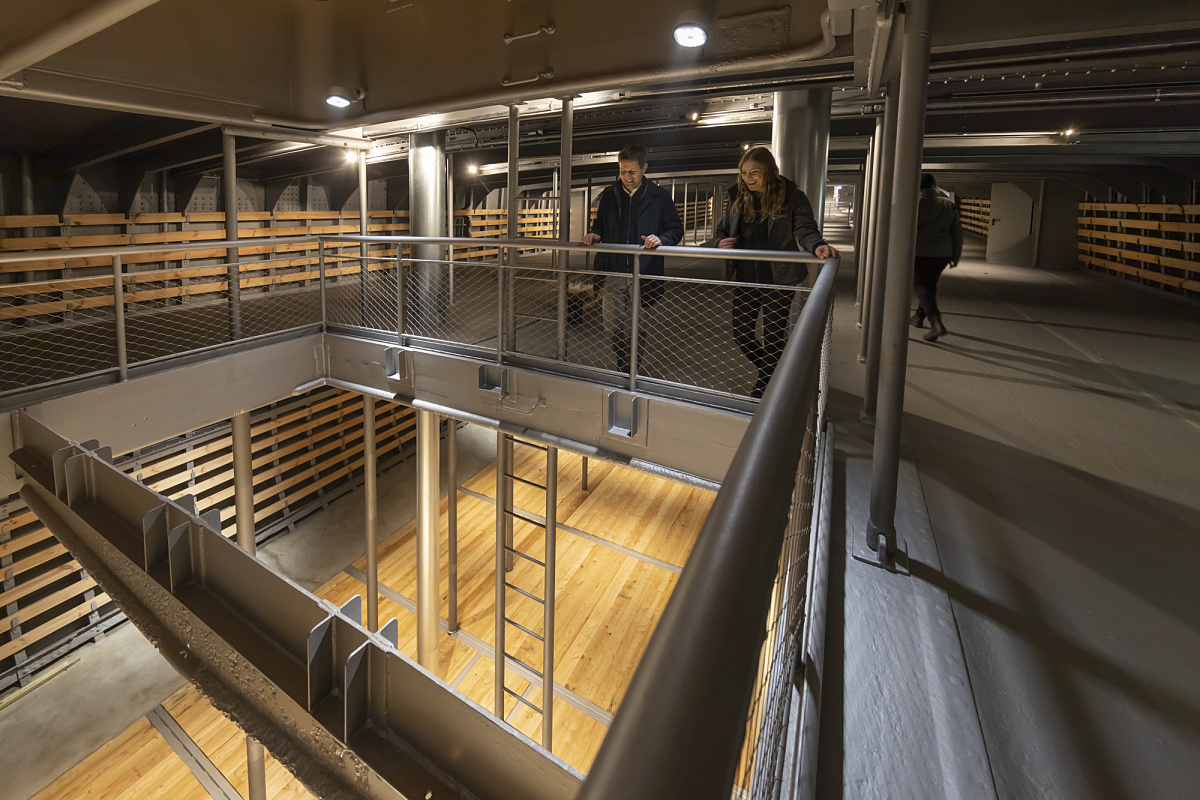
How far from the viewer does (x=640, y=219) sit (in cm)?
338

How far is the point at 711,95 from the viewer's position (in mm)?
4461

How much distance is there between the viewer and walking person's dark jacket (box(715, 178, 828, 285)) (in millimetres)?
2750

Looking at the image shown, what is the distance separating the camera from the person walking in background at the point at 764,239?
8.96 ft

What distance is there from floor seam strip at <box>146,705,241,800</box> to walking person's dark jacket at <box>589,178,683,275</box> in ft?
14.7

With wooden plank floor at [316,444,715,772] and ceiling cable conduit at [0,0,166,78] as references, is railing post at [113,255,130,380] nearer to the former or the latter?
ceiling cable conduit at [0,0,166,78]

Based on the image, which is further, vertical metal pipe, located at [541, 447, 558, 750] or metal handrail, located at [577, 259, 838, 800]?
vertical metal pipe, located at [541, 447, 558, 750]

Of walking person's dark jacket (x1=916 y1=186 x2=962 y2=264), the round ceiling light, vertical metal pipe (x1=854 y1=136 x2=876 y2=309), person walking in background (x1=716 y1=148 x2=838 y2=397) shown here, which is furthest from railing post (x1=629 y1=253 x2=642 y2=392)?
walking person's dark jacket (x1=916 y1=186 x2=962 y2=264)

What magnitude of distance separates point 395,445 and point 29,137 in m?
A: 4.53

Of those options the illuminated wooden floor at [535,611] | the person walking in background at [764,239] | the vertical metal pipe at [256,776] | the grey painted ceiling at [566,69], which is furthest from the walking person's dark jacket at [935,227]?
the vertical metal pipe at [256,776]

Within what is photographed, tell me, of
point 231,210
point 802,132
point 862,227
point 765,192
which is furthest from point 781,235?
point 231,210

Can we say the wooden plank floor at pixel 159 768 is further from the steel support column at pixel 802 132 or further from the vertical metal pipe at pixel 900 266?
the steel support column at pixel 802 132

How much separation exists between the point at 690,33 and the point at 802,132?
128 centimetres

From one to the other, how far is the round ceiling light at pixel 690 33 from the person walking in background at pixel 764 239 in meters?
0.65

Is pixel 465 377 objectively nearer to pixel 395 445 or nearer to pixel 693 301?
pixel 693 301
